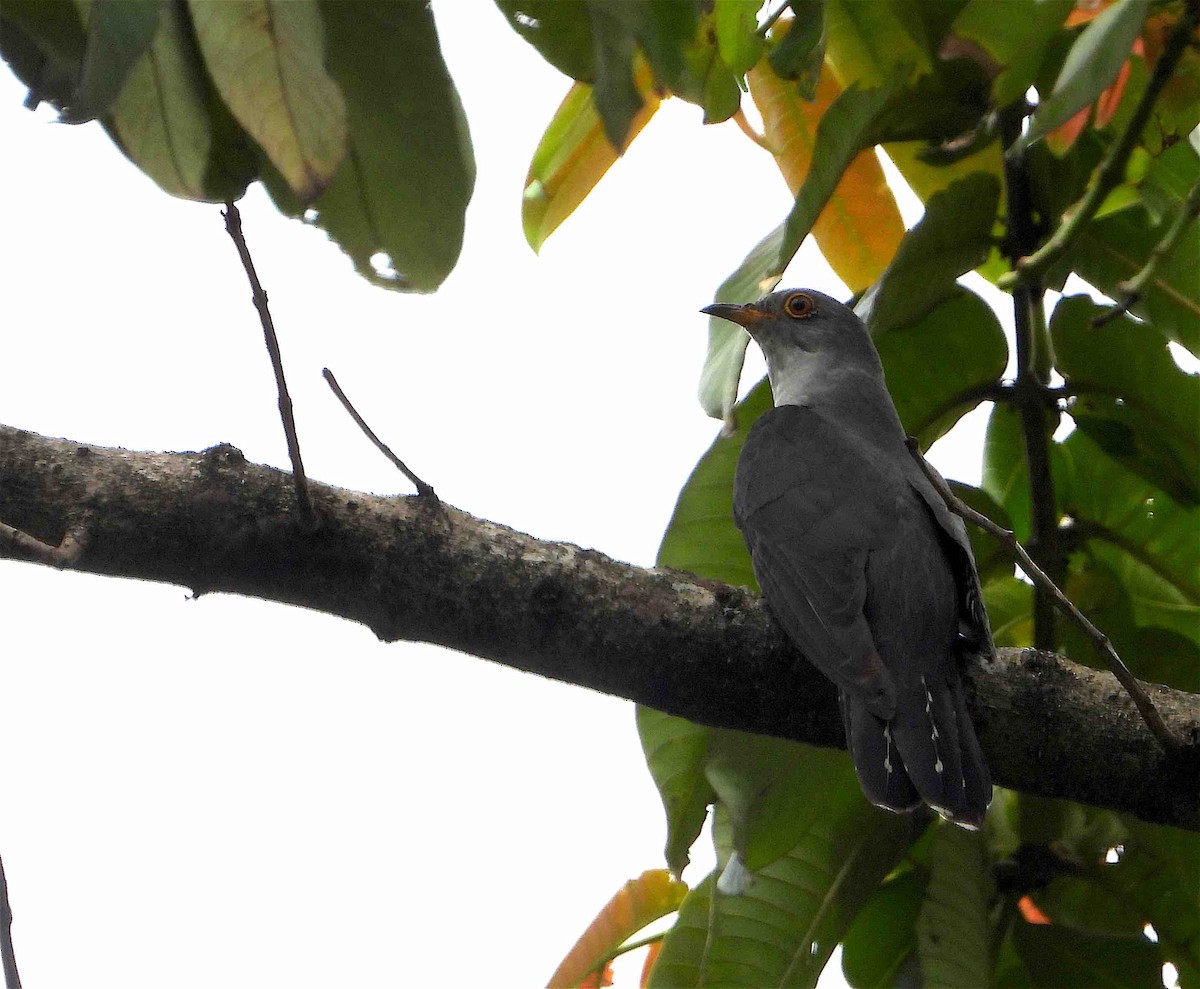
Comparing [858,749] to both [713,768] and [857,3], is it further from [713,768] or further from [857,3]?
[857,3]

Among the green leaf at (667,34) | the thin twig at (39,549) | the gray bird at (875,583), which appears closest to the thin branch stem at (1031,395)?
the gray bird at (875,583)

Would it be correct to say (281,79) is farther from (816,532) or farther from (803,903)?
(803,903)

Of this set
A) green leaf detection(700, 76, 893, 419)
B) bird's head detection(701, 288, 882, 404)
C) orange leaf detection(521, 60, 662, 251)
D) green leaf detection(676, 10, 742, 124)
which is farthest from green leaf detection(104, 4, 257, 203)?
bird's head detection(701, 288, 882, 404)

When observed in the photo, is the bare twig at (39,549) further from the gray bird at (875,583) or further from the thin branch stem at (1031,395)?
the thin branch stem at (1031,395)

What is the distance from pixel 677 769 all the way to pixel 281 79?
211 cm

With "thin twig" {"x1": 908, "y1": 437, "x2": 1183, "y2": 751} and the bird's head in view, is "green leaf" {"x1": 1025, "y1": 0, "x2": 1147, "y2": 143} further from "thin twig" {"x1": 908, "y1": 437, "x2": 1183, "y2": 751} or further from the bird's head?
the bird's head

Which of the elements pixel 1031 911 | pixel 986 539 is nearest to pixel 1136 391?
pixel 986 539

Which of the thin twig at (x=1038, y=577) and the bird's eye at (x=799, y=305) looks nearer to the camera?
the thin twig at (x=1038, y=577)

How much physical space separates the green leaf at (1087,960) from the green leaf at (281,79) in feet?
8.44

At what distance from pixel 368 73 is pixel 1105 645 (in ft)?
5.10

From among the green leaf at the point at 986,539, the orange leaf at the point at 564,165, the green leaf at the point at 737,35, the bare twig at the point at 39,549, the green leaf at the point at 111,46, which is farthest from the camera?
the orange leaf at the point at 564,165

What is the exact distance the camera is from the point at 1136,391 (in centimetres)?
324

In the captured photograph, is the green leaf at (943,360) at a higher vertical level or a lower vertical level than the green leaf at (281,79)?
higher

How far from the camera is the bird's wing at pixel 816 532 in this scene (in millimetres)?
2699
